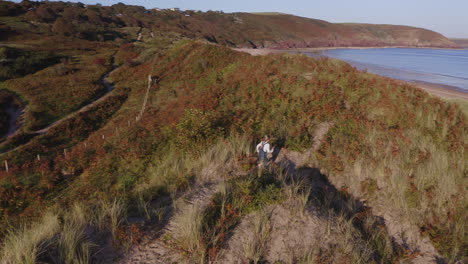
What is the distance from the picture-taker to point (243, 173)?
822 cm

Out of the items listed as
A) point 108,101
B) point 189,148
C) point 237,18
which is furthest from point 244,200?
point 237,18

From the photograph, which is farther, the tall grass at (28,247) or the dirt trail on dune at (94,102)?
the dirt trail on dune at (94,102)

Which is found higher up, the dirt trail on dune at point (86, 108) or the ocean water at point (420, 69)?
the ocean water at point (420, 69)

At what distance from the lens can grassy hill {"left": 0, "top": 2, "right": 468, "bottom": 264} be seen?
5.22 m

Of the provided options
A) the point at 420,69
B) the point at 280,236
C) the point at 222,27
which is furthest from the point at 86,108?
the point at 222,27

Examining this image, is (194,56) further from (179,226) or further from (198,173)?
(179,226)

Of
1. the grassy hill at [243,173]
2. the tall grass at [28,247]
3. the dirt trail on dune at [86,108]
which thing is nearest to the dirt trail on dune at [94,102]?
the dirt trail on dune at [86,108]

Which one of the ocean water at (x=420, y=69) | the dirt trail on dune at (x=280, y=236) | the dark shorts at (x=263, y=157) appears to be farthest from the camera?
the ocean water at (x=420, y=69)

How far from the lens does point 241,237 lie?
5336mm

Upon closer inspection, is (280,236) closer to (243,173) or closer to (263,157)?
(243,173)

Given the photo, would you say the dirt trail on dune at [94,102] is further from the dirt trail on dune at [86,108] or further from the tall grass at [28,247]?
the tall grass at [28,247]

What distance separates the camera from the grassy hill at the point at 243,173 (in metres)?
5.22

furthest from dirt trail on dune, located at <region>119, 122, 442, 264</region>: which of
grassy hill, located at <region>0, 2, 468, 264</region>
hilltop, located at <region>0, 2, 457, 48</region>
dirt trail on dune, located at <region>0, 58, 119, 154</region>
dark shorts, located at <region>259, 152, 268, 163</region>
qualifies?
hilltop, located at <region>0, 2, 457, 48</region>

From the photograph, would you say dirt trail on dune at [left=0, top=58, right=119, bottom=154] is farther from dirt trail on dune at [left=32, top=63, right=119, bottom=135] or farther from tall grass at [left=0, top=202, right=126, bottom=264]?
tall grass at [left=0, top=202, right=126, bottom=264]
